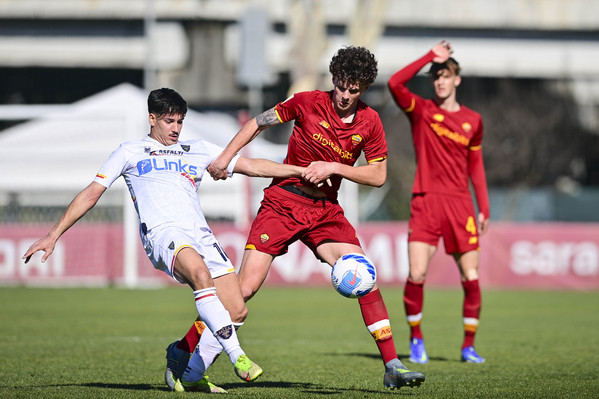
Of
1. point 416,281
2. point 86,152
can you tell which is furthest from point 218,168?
point 86,152

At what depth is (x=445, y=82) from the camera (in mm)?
9469

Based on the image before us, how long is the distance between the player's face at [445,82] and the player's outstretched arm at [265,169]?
267 centimetres

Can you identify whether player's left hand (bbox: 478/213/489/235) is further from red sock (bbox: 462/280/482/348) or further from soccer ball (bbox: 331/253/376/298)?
soccer ball (bbox: 331/253/376/298)

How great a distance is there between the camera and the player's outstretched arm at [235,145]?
722cm

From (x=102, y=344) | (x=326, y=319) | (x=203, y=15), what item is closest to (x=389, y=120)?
(x=203, y=15)

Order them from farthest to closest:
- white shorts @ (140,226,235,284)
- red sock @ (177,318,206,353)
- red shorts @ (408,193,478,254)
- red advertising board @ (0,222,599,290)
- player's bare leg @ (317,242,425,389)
→ red advertising board @ (0,222,599,290) → red shorts @ (408,193,478,254) → red sock @ (177,318,206,353) → player's bare leg @ (317,242,425,389) → white shorts @ (140,226,235,284)

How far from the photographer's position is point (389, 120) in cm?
3788

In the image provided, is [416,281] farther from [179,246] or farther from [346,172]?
[179,246]

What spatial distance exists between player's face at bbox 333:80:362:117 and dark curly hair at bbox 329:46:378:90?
38mm

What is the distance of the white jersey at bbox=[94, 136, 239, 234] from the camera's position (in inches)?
278

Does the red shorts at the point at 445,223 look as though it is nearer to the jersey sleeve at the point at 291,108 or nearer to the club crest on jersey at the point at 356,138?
the club crest on jersey at the point at 356,138

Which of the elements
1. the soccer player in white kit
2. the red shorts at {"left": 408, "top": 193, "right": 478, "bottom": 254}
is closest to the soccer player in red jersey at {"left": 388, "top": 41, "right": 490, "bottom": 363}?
the red shorts at {"left": 408, "top": 193, "right": 478, "bottom": 254}

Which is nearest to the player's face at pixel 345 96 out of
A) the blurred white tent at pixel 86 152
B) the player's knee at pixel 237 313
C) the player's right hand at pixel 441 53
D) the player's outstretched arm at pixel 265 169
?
the player's outstretched arm at pixel 265 169

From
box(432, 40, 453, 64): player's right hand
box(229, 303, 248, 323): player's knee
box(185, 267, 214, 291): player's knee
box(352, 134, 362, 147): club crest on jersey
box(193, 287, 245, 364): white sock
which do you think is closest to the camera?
box(193, 287, 245, 364): white sock
